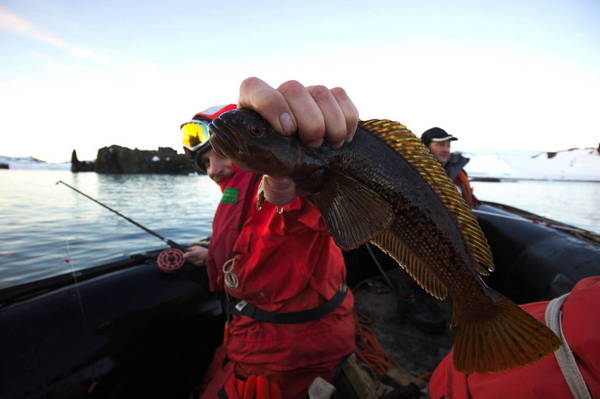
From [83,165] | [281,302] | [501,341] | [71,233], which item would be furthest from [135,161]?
[501,341]

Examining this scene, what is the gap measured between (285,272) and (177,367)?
1.85 m

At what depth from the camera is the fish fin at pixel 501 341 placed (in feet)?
4.11

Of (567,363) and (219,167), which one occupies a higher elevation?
(219,167)

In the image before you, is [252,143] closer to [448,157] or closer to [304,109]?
[304,109]

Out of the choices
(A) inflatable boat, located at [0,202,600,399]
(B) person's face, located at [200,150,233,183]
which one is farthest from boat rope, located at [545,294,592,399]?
(B) person's face, located at [200,150,233,183]

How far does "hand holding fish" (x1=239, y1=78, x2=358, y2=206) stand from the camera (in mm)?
1292

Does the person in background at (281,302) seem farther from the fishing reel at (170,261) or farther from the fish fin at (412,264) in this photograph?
the fishing reel at (170,261)

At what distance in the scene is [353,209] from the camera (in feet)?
4.95

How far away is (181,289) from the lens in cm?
325

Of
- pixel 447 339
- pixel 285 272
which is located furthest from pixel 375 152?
pixel 447 339

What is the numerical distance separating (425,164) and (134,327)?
10.1 feet

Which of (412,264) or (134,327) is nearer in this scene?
(412,264)

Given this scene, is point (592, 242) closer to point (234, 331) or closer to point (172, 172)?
point (234, 331)

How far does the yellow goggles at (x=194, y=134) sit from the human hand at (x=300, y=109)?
228 cm
